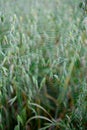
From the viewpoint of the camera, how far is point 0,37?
7.41 ft

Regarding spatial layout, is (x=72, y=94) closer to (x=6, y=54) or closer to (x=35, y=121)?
(x=35, y=121)

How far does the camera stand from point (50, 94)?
90.4 inches

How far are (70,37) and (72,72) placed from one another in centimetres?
27

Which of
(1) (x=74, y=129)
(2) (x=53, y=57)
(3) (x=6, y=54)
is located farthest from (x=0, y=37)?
(1) (x=74, y=129)

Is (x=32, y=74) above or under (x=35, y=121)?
above

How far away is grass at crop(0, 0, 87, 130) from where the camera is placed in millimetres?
2080

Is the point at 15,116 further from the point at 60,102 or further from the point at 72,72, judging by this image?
the point at 72,72

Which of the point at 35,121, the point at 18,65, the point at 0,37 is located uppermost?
the point at 0,37

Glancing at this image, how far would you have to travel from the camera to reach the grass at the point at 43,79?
2.08 meters

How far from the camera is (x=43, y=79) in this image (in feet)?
7.20

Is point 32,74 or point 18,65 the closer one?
point 18,65

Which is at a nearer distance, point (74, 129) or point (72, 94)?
point (74, 129)

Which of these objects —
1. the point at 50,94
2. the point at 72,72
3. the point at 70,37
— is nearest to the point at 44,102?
the point at 50,94

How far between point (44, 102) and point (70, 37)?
44 centimetres
